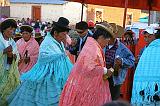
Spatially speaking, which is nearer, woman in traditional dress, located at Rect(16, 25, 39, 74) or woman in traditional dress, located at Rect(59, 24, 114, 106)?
woman in traditional dress, located at Rect(59, 24, 114, 106)

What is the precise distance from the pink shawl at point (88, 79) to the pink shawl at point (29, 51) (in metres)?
3.30

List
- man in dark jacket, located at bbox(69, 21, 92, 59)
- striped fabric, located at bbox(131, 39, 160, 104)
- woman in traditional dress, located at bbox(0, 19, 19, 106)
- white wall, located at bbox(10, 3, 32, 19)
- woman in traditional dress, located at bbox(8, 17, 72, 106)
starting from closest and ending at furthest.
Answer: striped fabric, located at bbox(131, 39, 160, 104)
woman in traditional dress, located at bbox(8, 17, 72, 106)
woman in traditional dress, located at bbox(0, 19, 19, 106)
man in dark jacket, located at bbox(69, 21, 92, 59)
white wall, located at bbox(10, 3, 32, 19)

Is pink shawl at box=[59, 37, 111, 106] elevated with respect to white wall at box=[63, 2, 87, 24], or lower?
lower

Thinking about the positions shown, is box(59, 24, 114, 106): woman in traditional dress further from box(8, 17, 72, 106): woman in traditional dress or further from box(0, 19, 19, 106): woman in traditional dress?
box(0, 19, 19, 106): woman in traditional dress

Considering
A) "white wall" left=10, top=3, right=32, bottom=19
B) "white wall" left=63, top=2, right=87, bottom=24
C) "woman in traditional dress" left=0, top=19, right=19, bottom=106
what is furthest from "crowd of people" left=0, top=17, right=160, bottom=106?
"white wall" left=10, top=3, right=32, bottom=19

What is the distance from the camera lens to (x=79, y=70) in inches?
221

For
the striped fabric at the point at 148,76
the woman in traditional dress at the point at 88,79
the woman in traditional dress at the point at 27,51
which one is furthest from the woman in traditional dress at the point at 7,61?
the striped fabric at the point at 148,76

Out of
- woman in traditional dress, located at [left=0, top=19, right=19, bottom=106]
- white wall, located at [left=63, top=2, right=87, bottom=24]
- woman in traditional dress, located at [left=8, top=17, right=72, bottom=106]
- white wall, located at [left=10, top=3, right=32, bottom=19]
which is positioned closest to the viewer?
woman in traditional dress, located at [left=8, top=17, right=72, bottom=106]

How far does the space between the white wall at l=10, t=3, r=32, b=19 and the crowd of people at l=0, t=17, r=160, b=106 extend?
4144 cm

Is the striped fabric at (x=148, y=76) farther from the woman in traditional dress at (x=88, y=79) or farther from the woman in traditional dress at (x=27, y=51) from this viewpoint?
the woman in traditional dress at (x=27, y=51)

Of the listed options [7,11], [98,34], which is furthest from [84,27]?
[7,11]

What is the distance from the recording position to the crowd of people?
18.5ft

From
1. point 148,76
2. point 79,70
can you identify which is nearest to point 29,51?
point 79,70

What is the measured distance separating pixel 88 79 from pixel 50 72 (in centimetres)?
108
